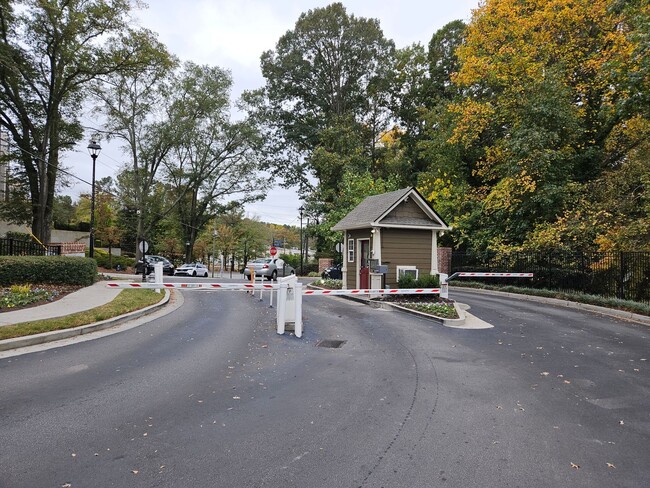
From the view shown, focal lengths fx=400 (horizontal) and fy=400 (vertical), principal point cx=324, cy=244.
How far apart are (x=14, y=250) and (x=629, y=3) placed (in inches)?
1005

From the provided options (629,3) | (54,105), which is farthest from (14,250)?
(629,3)

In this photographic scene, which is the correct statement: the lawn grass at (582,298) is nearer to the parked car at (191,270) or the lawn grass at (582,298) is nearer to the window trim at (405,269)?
the window trim at (405,269)

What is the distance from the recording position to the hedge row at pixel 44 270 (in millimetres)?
12648

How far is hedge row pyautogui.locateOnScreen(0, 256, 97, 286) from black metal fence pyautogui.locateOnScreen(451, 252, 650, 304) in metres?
18.8

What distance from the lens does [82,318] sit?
8852mm

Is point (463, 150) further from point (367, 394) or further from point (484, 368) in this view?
point (367, 394)

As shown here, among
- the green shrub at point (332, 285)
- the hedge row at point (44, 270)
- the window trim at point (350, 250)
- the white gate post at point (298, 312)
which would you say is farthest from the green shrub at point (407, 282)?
the hedge row at point (44, 270)

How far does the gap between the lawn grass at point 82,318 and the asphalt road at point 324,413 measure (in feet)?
3.28

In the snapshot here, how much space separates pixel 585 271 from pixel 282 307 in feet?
43.9

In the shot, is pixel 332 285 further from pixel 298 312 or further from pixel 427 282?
pixel 298 312

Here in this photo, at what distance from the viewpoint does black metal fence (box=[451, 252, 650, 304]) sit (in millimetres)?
13859

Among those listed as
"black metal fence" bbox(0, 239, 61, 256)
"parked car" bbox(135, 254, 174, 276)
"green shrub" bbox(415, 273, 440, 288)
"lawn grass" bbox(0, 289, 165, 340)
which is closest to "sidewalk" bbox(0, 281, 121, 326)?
"lawn grass" bbox(0, 289, 165, 340)

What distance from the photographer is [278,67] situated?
127 ft

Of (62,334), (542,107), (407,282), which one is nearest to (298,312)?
(62,334)
